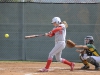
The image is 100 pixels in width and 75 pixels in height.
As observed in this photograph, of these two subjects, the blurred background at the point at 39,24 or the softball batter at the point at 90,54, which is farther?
the blurred background at the point at 39,24

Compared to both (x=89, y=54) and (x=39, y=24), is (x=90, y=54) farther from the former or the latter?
(x=39, y=24)

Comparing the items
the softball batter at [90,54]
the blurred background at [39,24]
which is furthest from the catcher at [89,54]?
the blurred background at [39,24]

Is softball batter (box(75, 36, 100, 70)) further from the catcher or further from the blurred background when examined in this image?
the blurred background

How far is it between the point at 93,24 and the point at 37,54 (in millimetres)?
2362

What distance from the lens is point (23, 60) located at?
40.5ft

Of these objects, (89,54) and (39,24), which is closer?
(89,54)

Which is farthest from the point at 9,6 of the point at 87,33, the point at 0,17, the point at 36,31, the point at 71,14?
the point at 87,33

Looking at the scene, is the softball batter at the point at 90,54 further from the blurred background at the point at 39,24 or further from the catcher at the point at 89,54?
the blurred background at the point at 39,24

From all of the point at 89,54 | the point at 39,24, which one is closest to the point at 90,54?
the point at 89,54

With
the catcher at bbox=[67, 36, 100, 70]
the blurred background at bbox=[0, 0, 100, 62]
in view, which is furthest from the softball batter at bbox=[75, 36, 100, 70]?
the blurred background at bbox=[0, 0, 100, 62]

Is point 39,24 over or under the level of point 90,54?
over

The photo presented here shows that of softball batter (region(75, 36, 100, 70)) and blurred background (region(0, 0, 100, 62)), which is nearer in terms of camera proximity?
softball batter (region(75, 36, 100, 70))

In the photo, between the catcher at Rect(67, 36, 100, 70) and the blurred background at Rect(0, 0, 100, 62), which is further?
the blurred background at Rect(0, 0, 100, 62)

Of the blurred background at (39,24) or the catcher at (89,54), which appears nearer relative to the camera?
the catcher at (89,54)
